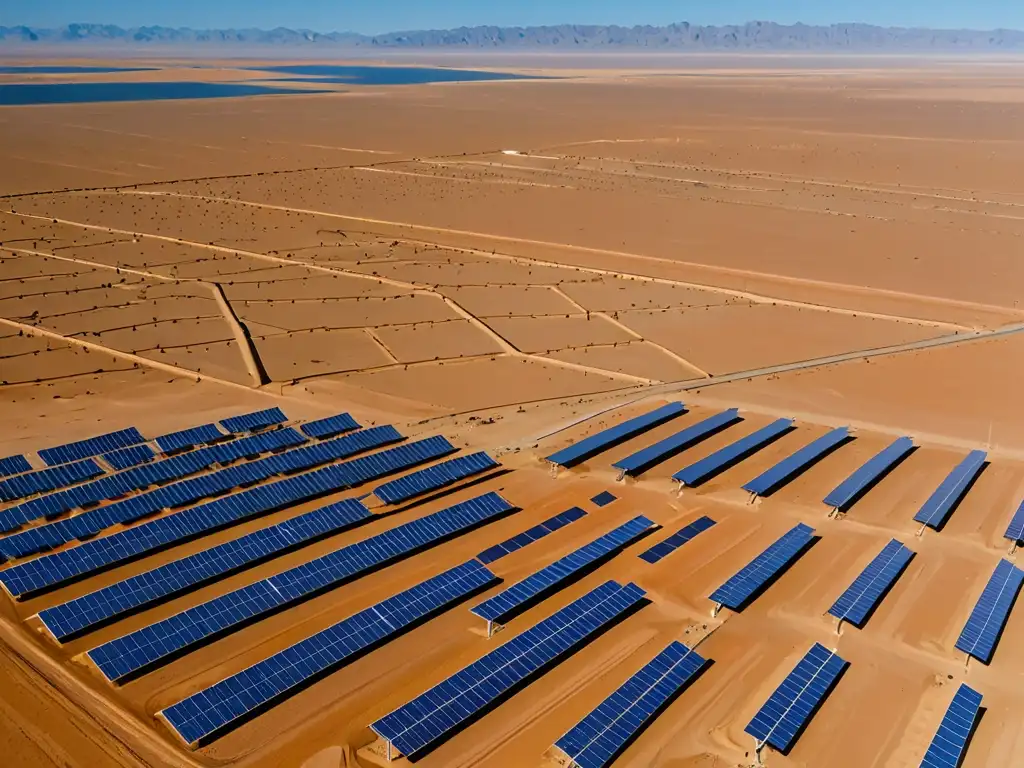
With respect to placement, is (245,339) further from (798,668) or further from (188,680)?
(798,668)

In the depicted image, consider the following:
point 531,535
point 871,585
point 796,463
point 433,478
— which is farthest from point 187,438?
point 871,585

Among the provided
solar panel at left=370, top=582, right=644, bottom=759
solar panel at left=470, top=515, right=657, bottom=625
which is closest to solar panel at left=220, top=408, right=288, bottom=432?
solar panel at left=470, top=515, right=657, bottom=625

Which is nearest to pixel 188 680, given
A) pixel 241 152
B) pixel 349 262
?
pixel 349 262

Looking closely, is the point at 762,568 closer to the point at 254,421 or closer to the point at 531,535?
the point at 531,535

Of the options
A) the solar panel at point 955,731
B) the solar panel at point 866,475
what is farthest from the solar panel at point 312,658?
the solar panel at point 866,475

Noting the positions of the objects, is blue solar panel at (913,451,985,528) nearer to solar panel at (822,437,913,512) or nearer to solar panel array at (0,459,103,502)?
solar panel at (822,437,913,512)
